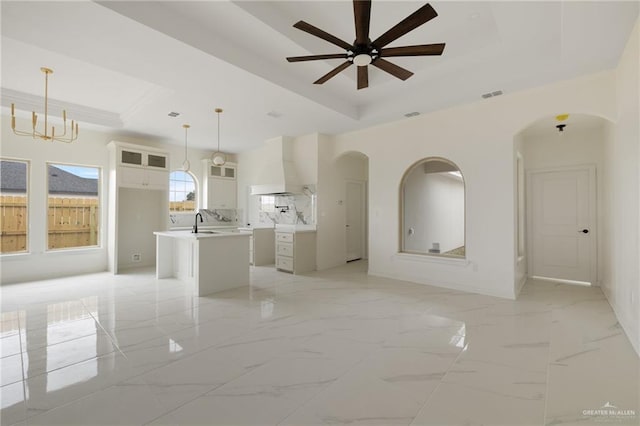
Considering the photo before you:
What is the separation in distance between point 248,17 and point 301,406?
3155 mm

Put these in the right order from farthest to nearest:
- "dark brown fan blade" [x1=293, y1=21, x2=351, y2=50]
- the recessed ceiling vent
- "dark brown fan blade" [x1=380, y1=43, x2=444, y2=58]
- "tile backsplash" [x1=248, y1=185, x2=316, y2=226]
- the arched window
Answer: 1. "tile backsplash" [x1=248, y1=185, x2=316, y2=226]
2. the arched window
3. the recessed ceiling vent
4. "dark brown fan blade" [x1=380, y1=43, x2=444, y2=58]
5. "dark brown fan blade" [x1=293, y1=21, x2=351, y2=50]

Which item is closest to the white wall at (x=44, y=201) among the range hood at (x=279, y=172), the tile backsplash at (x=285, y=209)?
the range hood at (x=279, y=172)

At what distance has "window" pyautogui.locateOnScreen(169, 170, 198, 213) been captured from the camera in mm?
6891

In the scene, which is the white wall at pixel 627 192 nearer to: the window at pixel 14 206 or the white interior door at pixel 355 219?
the white interior door at pixel 355 219

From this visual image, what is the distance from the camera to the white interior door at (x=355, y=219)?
6938 millimetres

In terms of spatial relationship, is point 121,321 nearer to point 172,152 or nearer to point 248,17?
point 248,17

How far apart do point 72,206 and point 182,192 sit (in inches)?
81.8

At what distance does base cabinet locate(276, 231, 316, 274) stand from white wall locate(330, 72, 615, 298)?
1.50 meters

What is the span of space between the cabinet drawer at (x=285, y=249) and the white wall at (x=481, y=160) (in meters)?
1.80

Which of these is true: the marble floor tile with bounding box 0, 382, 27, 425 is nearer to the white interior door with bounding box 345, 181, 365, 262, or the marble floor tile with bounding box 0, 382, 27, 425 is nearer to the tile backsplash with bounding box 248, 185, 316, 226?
the tile backsplash with bounding box 248, 185, 316, 226

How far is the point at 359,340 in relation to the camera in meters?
2.70

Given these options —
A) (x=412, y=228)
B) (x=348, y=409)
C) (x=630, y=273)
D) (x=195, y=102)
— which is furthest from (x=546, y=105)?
(x=195, y=102)

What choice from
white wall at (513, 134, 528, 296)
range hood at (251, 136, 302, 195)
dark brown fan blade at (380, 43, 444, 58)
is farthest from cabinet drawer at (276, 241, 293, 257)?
dark brown fan blade at (380, 43, 444, 58)

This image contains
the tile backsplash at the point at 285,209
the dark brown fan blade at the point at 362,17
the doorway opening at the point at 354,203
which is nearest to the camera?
the dark brown fan blade at the point at 362,17
